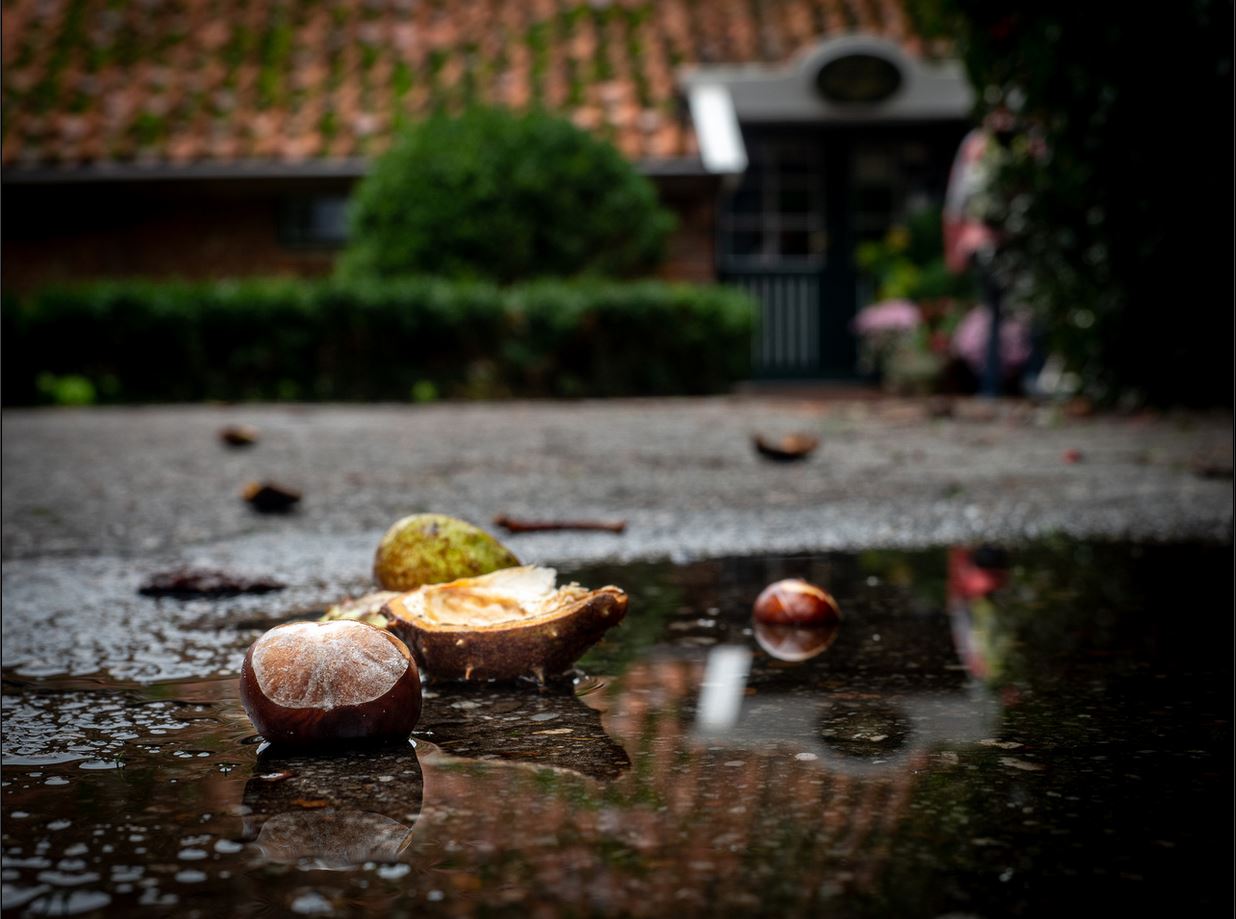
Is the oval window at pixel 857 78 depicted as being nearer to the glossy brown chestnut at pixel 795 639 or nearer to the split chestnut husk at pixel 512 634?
the glossy brown chestnut at pixel 795 639

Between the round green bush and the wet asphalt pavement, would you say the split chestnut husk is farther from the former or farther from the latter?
the round green bush

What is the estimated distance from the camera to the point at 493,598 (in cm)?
243

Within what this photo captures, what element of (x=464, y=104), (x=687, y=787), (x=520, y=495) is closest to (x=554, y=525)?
(x=520, y=495)

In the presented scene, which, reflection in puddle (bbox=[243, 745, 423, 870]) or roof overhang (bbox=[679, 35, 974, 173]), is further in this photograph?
roof overhang (bbox=[679, 35, 974, 173])

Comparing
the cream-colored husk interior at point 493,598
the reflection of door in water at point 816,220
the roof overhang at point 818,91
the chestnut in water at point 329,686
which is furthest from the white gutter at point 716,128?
the chestnut in water at point 329,686

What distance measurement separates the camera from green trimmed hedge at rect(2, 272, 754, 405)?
11469 millimetres

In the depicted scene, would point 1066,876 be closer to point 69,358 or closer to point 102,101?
point 69,358

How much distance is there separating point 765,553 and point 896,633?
1.08m

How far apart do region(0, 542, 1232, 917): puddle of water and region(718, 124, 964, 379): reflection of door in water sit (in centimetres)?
1463

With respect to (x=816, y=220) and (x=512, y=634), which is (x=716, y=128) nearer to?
(x=816, y=220)

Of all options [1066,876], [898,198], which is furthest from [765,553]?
[898,198]

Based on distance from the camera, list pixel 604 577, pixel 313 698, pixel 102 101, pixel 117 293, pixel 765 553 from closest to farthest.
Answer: pixel 313 698 < pixel 604 577 < pixel 765 553 < pixel 117 293 < pixel 102 101

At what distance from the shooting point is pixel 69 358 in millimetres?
11836

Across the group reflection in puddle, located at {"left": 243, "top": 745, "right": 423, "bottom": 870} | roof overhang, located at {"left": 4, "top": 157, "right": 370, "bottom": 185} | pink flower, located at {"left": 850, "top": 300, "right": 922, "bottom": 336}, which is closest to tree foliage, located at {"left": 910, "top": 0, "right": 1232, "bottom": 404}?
reflection in puddle, located at {"left": 243, "top": 745, "right": 423, "bottom": 870}
